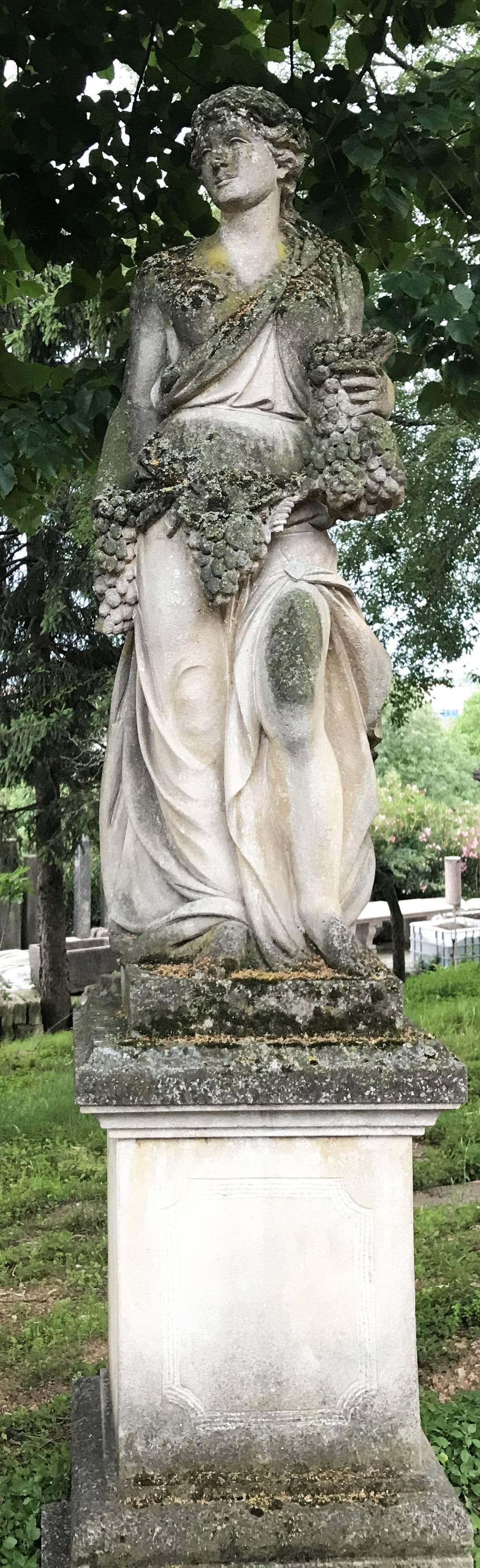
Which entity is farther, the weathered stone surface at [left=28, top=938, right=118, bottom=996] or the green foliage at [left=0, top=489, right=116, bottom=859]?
the weathered stone surface at [left=28, top=938, right=118, bottom=996]

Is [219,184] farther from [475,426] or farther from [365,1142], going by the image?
[475,426]

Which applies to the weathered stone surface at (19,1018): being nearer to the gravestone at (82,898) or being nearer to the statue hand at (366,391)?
the gravestone at (82,898)

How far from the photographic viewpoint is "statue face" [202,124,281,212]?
11.6 ft

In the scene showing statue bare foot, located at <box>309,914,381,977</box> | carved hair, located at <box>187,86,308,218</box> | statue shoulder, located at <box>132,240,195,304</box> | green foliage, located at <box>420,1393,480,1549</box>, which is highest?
carved hair, located at <box>187,86,308,218</box>

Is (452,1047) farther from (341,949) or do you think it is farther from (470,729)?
(470,729)

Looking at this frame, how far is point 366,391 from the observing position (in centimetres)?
339

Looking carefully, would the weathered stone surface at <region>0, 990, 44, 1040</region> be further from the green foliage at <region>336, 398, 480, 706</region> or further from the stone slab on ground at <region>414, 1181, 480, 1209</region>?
the stone slab on ground at <region>414, 1181, 480, 1209</region>

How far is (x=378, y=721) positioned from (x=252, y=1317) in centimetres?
148

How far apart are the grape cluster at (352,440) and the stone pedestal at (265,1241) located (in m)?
1.16

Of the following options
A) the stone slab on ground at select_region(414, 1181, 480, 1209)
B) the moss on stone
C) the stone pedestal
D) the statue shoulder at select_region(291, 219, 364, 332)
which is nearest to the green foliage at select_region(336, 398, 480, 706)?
the stone slab on ground at select_region(414, 1181, 480, 1209)

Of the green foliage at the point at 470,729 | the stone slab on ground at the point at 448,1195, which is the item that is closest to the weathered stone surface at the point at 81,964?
the stone slab on ground at the point at 448,1195

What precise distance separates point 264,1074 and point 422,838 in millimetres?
23483

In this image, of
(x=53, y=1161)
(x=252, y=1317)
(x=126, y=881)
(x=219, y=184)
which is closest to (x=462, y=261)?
(x=219, y=184)

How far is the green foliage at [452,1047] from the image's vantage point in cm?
723
